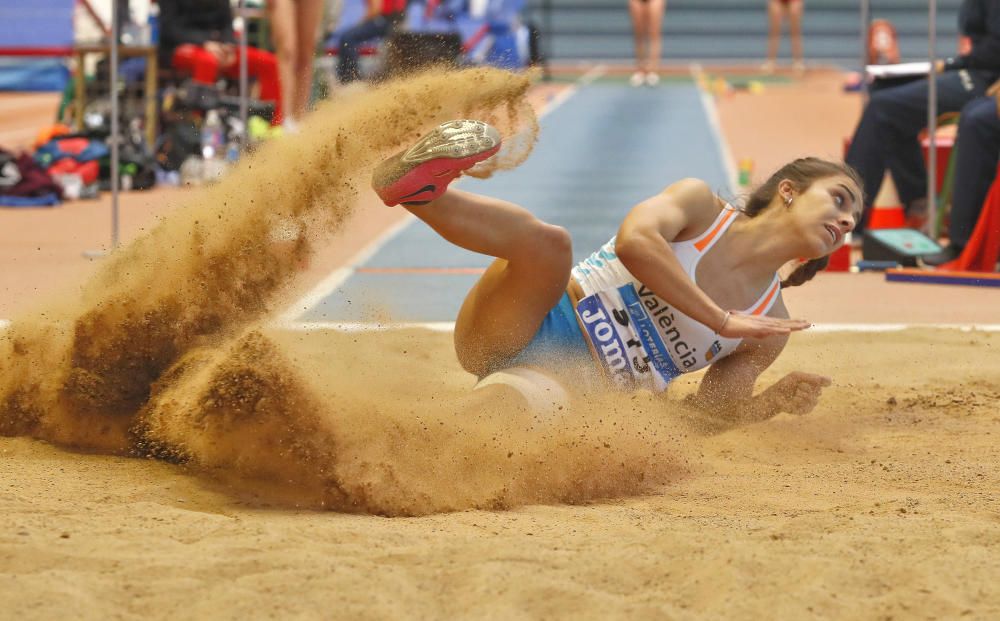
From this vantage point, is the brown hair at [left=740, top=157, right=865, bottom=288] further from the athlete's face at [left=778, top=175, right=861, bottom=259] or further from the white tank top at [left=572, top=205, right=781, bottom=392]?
the white tank top at [left=572, top=205, right=781, bottom=392]

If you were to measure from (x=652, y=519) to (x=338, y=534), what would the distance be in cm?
76

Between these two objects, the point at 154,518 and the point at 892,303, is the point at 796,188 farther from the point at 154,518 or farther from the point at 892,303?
the point at 892,303

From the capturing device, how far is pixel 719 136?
45.9 feet

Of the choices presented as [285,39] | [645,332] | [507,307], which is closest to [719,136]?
[285,39]

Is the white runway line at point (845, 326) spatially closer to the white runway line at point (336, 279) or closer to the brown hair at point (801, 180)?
the white runway line at point (336, 279)

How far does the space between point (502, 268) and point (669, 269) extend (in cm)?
47

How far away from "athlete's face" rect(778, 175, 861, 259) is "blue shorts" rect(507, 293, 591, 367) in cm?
72

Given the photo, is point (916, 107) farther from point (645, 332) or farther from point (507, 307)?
point (507, 307)

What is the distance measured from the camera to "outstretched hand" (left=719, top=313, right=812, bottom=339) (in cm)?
364

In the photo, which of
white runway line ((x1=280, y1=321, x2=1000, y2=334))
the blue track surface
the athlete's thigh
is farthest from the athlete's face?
white runway line ((x1=280, y1=321, x2=1000, y2=334))

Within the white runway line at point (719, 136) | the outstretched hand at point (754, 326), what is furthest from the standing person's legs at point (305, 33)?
the outstretched hand at point (754, 326)

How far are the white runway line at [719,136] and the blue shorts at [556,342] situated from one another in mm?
2759

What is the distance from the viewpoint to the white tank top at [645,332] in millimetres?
3949

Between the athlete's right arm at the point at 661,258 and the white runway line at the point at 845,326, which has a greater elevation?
the athlete's right arm at the point at 661,258
